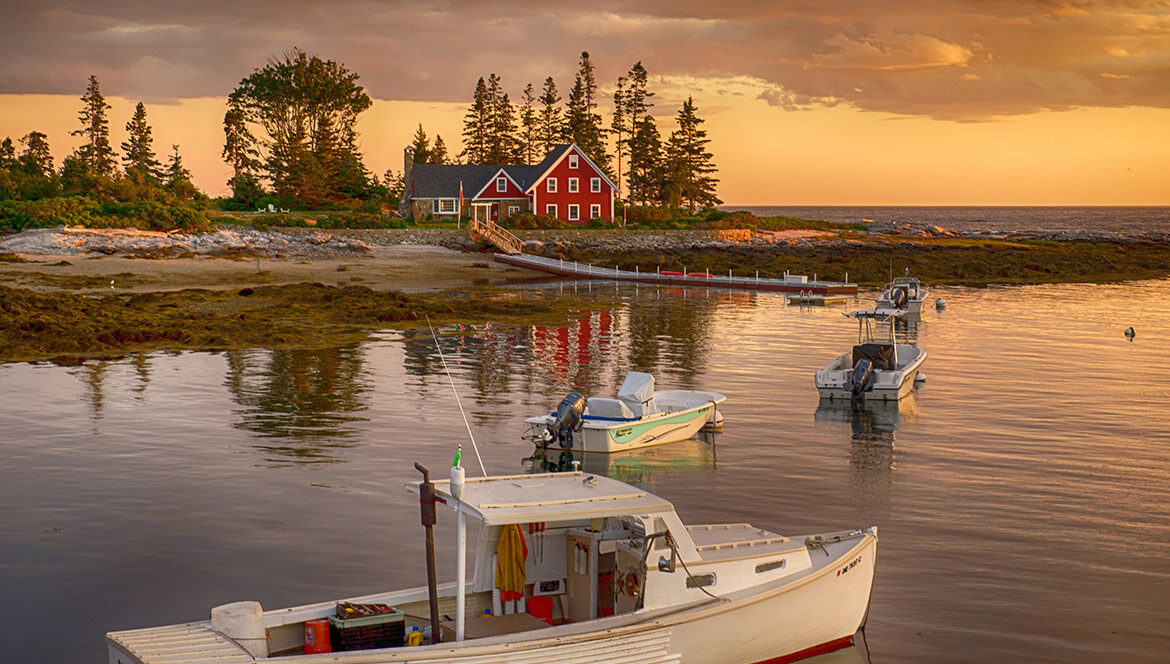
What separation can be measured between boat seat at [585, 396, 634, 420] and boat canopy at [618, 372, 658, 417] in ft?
0.81

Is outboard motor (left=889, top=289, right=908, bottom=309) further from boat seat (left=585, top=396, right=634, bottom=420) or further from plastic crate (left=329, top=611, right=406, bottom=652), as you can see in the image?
plastic crate (left=329, top=611, right=406, bottom=652)

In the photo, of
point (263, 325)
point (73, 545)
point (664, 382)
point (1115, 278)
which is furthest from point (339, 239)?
point (73, 545)

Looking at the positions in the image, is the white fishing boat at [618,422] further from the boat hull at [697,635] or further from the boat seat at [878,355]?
the boat hull at [697,635]

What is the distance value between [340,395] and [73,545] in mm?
14703

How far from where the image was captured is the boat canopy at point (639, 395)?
89.6 ft

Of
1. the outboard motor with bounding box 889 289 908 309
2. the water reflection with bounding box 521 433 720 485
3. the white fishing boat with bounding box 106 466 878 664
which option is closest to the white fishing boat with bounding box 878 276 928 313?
the outboard motor with bounding box 889 289 908 309

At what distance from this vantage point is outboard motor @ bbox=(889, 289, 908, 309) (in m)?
59.5

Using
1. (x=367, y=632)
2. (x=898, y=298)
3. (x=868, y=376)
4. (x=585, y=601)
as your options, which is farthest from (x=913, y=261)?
(x=367, y=632)

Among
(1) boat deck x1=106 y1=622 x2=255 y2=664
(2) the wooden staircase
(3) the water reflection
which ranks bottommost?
(3) the water reflection

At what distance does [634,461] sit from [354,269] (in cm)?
5669

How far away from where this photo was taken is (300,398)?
3291 centimetres

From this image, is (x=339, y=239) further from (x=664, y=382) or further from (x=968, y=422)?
(x=968, y=422)

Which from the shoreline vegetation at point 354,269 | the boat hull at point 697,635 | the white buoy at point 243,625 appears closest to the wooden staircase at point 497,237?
Answer: the shoreline vegetation at point 354,269

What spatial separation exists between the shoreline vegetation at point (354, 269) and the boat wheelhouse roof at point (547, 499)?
32.2 m
